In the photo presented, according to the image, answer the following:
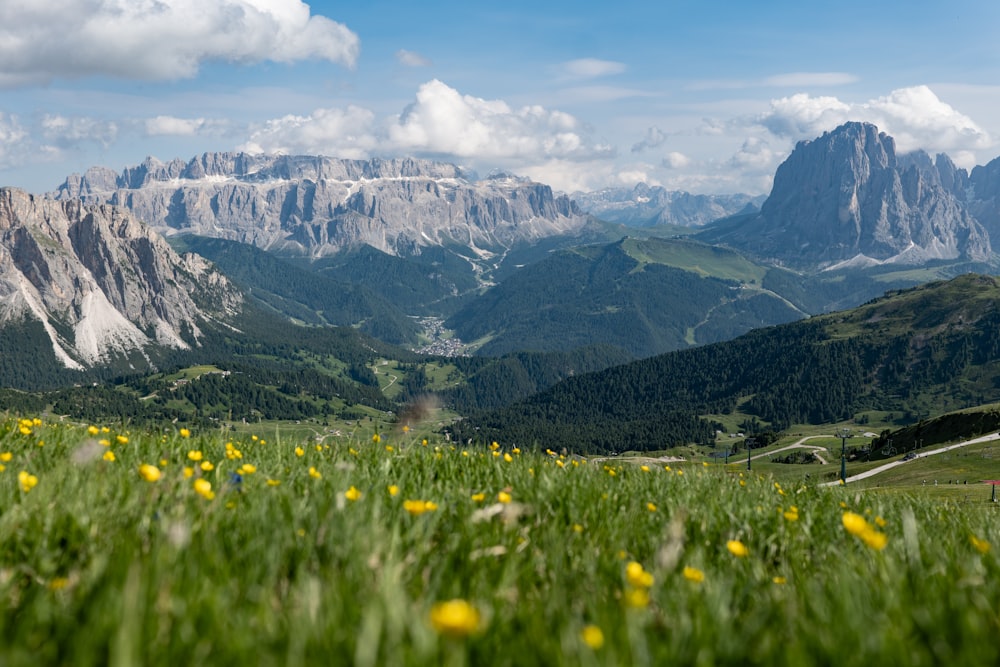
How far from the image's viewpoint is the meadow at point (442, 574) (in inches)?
130

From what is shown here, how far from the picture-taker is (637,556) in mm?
6379

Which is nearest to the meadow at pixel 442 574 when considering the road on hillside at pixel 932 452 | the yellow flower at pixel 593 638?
the yellow flower at pixel 593 638

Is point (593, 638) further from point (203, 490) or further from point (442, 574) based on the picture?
point (203, 490)

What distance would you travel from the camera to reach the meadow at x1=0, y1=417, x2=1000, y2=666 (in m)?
3.31

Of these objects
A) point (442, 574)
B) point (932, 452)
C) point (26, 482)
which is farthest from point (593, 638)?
point (932, 452)

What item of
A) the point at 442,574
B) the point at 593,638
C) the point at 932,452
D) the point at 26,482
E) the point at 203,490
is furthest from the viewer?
the point at 932,452

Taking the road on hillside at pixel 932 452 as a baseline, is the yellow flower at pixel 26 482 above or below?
above

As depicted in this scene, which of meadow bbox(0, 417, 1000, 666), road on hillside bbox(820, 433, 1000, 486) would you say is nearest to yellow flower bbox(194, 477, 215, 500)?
meadow bbox(0, 417, 1000, 666)

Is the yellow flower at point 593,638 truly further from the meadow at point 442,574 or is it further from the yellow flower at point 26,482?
the yellow flower at point 26,482

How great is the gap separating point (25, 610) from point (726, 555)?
556cm

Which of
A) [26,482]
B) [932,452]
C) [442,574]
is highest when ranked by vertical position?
[26,482]

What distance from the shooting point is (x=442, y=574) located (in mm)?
4922

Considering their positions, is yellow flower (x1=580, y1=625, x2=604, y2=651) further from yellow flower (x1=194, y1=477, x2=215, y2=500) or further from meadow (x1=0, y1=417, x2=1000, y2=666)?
yellow flower (x1=194, y1=477, x2=215, y2=500)

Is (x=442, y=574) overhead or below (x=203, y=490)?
below
